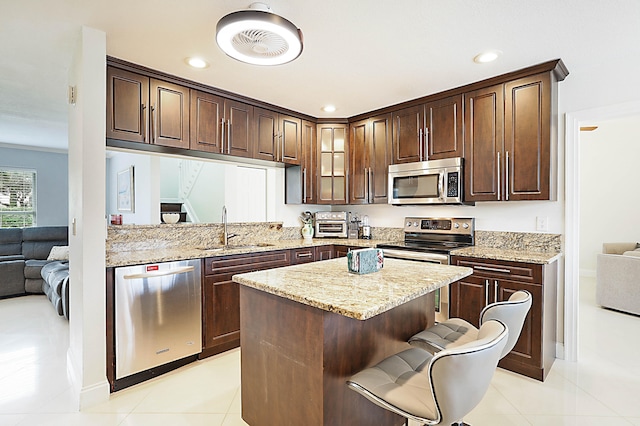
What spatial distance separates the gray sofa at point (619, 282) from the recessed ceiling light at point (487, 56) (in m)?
3.24

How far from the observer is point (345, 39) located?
227 cm

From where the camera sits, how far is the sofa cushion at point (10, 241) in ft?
16.7

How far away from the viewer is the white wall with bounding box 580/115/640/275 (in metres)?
5.54

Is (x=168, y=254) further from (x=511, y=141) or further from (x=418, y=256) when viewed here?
(x=511, y=141)

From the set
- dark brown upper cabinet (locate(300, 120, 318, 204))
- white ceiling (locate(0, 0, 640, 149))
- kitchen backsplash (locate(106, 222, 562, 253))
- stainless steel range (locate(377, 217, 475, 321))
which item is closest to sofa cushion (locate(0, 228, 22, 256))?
white ceiling (locate(0, 0, 640, 149))

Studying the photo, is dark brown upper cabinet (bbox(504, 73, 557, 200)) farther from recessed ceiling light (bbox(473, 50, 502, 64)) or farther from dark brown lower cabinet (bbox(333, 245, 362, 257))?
dark brown lower cabinet (bbox(333, 245, 362, 257))

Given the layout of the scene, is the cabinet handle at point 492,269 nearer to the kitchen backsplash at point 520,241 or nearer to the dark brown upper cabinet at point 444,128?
the kitchen backsplash at point 520,241

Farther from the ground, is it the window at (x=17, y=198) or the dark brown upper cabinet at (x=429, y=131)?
the dark brown upper cabinet at (x=429, y=131)

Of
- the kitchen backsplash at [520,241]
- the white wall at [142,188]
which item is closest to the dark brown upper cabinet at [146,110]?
the white wall at [142,188]

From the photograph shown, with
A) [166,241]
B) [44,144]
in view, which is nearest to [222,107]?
[166,241]

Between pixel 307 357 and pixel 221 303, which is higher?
pixel 307 357

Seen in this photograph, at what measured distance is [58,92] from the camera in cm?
334

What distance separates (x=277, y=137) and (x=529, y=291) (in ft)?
9.24

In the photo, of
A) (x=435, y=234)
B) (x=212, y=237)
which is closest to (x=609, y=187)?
(x=435, y=234)
